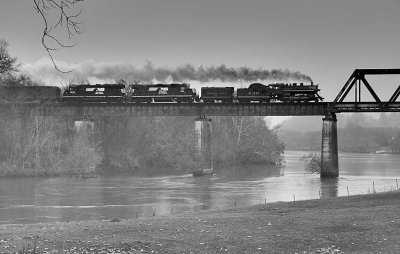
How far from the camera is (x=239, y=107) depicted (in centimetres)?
7869

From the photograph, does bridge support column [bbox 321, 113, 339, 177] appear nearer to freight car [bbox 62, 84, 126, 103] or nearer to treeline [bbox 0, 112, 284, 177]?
treeline [bbox 0, 112, 284, 177]

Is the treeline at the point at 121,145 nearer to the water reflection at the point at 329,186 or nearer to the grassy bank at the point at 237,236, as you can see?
the water reflection at the point at 329,186

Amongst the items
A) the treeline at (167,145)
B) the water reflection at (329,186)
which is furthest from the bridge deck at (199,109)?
the water reflection at (329,186)

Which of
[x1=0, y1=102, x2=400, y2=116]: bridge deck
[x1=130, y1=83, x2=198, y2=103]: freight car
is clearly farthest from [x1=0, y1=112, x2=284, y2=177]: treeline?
[x1=130, y1=83, x2=198, y2=103]: freight car

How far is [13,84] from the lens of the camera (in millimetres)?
86812

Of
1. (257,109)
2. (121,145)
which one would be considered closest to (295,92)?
(257,109)

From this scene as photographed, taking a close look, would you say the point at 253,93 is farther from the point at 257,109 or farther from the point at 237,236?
the point at 237,236

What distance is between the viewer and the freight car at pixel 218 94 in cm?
7994

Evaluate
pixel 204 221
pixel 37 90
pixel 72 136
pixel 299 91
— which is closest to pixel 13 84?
pixel 37 90

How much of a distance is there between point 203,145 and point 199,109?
584 centimetres

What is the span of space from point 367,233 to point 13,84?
78.6 meters

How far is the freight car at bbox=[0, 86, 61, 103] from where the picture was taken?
82000 millimetres

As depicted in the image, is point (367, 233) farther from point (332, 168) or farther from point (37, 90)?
point (37, 90)

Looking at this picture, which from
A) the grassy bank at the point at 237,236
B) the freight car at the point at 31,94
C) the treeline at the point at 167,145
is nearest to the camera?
the grassy bank at the point at 237,236
